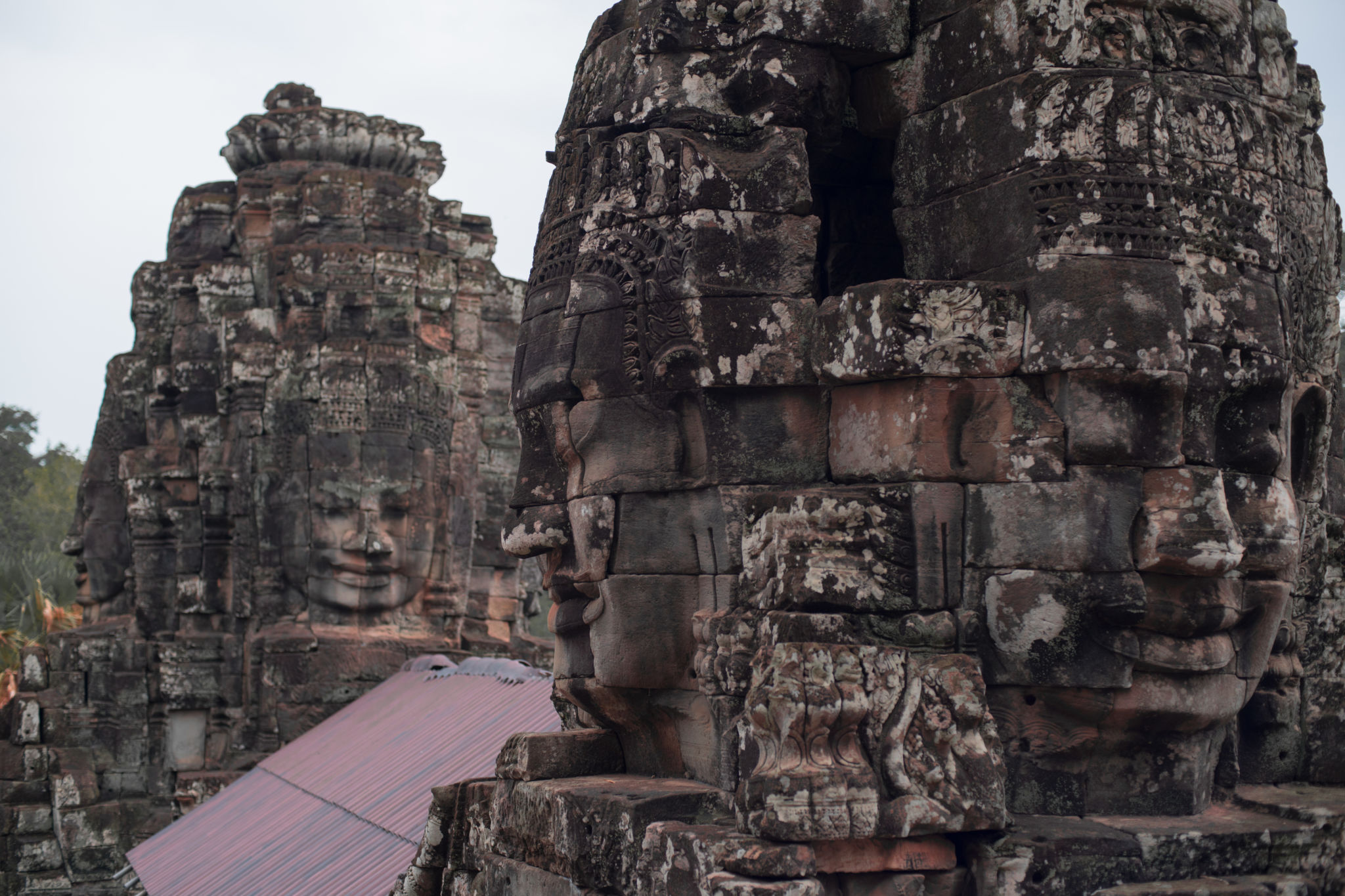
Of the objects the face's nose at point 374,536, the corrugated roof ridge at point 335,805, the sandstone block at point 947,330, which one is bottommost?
the corrugated roof ridge at point 335,805

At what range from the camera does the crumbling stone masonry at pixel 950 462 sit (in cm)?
461

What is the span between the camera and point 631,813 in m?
5.05

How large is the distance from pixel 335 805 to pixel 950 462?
641 centimetres

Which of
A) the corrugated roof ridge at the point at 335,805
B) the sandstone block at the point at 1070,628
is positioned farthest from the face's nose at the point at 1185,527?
the corrugated roof ridge at the point at 335,805

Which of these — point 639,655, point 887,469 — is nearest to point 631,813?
point 639,655

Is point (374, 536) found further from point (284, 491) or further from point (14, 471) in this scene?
point (14, 471)

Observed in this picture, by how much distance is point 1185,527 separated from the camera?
184 inches

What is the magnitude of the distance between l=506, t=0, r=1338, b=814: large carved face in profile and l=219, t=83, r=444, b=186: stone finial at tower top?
10.5 meters

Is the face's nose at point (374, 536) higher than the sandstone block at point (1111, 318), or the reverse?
the sandstone block at point (1111, 318)

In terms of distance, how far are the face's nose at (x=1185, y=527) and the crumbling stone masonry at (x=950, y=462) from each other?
13 mm

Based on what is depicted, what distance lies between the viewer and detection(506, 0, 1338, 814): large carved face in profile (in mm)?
4754

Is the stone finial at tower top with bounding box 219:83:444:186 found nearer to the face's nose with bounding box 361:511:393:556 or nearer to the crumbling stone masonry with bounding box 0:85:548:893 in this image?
the crumbling stone masonry with bounding box 0:85:548:893

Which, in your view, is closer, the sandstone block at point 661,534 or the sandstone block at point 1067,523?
the sandstone block at point 1067,523

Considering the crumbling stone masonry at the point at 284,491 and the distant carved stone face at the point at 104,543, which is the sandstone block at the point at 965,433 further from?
the distant carved stone face at the point at 104,543
